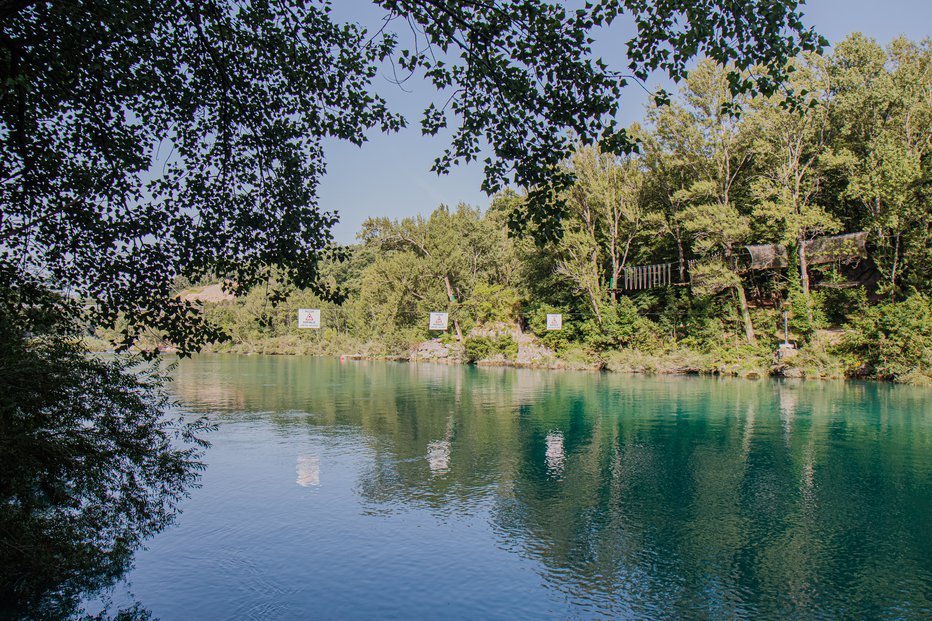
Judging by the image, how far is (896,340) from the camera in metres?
33.1

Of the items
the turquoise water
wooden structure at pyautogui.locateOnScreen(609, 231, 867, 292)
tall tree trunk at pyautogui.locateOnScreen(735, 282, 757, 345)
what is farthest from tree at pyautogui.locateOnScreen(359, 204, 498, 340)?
the turquoise water

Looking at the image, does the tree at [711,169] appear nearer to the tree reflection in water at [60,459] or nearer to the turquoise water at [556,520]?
the turquoise water at [556,520]

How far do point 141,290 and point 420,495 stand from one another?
7.46 meters

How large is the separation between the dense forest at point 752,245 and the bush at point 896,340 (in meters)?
0.08

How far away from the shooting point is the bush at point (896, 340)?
3238 centimetres

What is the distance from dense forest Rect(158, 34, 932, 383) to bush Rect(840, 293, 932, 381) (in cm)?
8

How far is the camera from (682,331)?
4812 centimetres

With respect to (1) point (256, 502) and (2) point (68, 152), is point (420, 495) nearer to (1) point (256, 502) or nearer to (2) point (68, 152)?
(1) point (256, 502)

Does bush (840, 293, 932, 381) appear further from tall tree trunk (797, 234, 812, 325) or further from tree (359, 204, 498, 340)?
tree (359, 204, 498, 340)

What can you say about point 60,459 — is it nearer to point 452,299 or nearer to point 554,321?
point 554,321

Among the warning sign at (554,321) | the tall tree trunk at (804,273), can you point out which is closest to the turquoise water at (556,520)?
the tall tree trunk at (804,273)

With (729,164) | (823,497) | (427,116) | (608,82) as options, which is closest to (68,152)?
(427,116)

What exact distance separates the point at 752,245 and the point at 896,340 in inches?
478

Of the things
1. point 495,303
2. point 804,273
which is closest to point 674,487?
point 804,273
